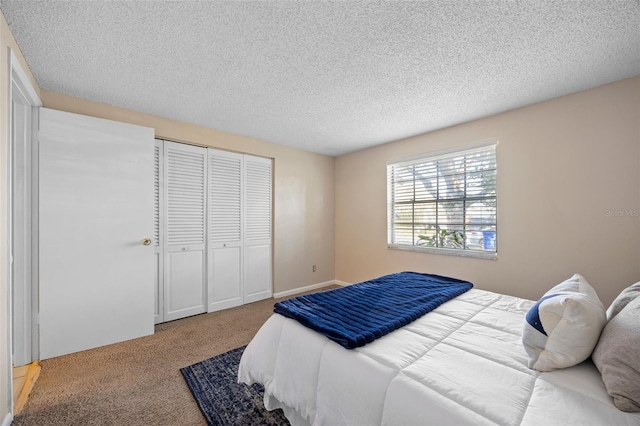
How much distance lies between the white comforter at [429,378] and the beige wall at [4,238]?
1395 mm

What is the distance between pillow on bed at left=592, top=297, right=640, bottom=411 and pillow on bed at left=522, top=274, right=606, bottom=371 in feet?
0.16

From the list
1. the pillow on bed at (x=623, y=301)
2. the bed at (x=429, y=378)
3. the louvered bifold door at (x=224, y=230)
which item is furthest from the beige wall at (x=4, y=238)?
the pillow on bed at (x=623, y=301)

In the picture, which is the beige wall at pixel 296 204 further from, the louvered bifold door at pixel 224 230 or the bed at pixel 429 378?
the bed at pixel 429 378

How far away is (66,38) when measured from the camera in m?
1.81

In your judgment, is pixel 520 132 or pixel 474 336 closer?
pixel 474 336

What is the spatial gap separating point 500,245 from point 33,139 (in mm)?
4756

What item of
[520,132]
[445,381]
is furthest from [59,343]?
[520,132]

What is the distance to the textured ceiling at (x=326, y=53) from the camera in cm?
156

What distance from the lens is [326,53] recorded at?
6.36 feet

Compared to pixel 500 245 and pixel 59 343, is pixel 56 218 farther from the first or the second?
pixel 500 245

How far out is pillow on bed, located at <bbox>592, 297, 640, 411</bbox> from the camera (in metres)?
0.90

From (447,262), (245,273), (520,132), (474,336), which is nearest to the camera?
(474,336)

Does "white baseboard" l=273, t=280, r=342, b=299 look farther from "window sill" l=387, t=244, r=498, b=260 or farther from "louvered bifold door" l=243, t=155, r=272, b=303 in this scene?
"window sill" l=387, t=244, r=498, b=260

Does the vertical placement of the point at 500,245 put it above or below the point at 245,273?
above
